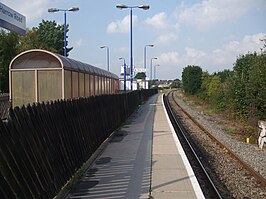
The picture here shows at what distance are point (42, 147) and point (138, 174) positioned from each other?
3069 mm

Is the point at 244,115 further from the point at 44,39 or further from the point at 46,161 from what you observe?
the point at 44,39

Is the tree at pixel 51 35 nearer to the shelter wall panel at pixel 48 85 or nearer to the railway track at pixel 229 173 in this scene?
the shelter wall panel at pixel 48 85

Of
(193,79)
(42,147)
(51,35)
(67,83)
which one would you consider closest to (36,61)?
(67,83)

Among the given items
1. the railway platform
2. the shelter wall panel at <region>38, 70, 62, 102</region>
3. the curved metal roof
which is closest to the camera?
the railway platform

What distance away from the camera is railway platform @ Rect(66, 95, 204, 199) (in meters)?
6.96

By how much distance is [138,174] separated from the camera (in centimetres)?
843

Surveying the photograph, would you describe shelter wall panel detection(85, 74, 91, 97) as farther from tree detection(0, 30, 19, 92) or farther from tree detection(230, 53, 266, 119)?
tree detection(0, 30, 19, 92)

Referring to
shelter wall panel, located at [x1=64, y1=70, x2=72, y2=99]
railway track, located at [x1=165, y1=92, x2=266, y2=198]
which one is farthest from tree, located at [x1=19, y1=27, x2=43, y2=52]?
railway track, located at [x1=165, y1=92, x2=266, y2=198]

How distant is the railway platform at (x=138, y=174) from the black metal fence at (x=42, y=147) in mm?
517

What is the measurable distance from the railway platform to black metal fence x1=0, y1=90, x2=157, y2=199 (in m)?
0.52

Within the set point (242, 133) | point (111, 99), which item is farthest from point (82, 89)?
point (242, 133)

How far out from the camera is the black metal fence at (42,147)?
465 centimetres

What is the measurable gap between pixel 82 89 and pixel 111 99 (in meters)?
3.93

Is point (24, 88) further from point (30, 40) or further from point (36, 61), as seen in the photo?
point (30, 40)
